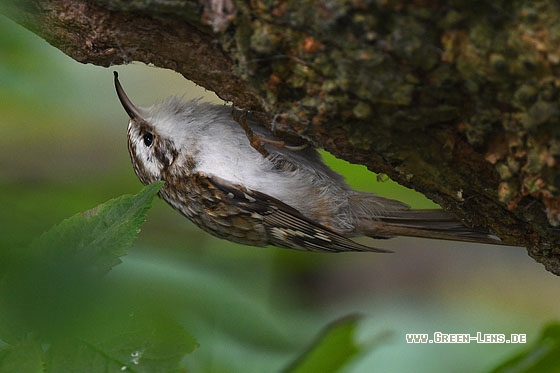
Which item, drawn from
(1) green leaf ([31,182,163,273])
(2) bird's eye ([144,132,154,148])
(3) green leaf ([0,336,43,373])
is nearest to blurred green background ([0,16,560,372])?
(1) green leaf ([31,182,163,273])

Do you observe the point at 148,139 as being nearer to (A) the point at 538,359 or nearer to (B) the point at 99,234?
(B) the point at 99,234

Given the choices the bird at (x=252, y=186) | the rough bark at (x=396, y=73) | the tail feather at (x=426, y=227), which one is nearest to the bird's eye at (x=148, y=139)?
the bird at (x=252, y=186)

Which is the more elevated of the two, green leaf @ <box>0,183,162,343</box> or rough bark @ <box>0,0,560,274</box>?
rough bark @ <box>0,0,560,274</box>

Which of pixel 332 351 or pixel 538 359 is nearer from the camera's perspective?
pixel 538 359

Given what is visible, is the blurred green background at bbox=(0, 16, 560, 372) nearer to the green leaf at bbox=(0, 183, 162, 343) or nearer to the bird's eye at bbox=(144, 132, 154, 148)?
the green leaf at bbox=(0, 183, 162, 343)

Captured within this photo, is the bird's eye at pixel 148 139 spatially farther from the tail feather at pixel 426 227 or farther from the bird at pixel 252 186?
the tail feather at pixel 426 227

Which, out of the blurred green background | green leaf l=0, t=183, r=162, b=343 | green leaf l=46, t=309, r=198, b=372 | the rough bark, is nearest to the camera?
green leaf l=0, t=183, r=162, b=343

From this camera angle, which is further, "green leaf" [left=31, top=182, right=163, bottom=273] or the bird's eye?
the bird's eye

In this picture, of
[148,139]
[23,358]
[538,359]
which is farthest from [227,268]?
[23,358]
